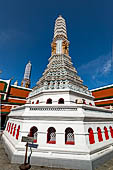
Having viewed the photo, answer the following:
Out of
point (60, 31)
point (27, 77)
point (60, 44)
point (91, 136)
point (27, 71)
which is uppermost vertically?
point (27, 71)

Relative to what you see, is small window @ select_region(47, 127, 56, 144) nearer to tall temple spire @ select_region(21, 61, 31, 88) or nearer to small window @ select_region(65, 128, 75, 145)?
small window @ select_region(65, 128, 75, 145)

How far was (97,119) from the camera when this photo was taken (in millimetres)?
10805

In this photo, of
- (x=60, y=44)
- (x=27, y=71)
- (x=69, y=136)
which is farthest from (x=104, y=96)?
(x=27, y=71)

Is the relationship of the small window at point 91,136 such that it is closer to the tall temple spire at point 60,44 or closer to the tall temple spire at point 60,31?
the tall temple spire at point 60,44

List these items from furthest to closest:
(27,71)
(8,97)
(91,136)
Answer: (27,71) → (8,97) → (91,136)

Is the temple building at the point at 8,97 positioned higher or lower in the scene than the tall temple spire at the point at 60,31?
lower

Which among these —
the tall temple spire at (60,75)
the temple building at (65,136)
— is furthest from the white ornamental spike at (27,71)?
the temple building at (65,136)

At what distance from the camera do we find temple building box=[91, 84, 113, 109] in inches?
741

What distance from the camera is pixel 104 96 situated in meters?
20.0

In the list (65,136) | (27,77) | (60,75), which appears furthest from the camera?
(27,77)

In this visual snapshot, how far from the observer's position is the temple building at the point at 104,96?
61.7 feet

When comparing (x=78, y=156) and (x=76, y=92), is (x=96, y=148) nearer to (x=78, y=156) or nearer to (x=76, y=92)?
(x=78, y=156)

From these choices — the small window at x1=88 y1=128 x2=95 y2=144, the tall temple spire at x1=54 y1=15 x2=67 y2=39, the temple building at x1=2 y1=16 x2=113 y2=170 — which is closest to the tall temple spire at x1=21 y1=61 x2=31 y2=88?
the tall temple spire at x1=54 y1=15 x2=67 y2=39

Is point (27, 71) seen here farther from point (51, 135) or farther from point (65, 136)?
point (65, 136)
